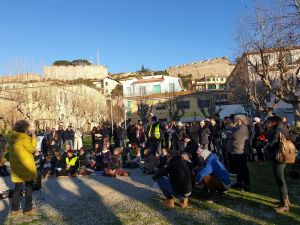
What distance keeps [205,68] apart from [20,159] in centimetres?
8251

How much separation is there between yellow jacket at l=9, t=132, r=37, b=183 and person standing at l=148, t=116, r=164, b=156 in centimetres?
652

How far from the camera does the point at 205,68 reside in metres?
82.6

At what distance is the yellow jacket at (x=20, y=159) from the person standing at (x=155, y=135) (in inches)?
257

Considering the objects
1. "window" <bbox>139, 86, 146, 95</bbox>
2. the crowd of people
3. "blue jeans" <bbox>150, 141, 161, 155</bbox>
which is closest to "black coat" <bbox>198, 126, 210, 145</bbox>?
the crowd of people

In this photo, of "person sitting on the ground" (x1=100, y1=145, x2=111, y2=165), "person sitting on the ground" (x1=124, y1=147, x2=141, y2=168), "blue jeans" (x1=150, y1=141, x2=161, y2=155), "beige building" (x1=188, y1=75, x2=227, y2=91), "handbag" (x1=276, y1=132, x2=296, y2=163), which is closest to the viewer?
"handbag" (x1=276, y1=132, x2=296, y2=163)

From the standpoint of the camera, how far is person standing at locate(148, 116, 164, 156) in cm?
1074

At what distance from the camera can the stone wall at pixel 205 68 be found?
8069 cm

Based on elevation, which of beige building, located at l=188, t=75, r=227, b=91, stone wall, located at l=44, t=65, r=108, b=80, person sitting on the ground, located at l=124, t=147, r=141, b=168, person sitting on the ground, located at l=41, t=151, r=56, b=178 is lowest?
person sitting on the ground, located at l=124, t=147, r=141, b=168

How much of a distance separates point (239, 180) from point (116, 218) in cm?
323

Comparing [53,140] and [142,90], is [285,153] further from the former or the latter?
[142,90]

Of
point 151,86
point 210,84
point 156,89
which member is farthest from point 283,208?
point 210,84

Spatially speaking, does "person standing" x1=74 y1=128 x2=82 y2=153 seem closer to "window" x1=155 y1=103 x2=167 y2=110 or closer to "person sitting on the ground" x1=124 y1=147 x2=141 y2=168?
"person sitting on the ground" x1=124 y1=147 x2=141 y2=168

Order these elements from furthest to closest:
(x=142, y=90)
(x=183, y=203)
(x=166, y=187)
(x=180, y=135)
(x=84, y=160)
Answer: (x=142, y=90) → (x=180, y=135) → (x=84, y=160) → (x=166, y=187) → (x=183, y=203)

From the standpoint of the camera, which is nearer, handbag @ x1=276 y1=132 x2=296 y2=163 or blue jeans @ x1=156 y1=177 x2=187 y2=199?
handbag @ x1=276 y1=132 x2=296 y2=163
